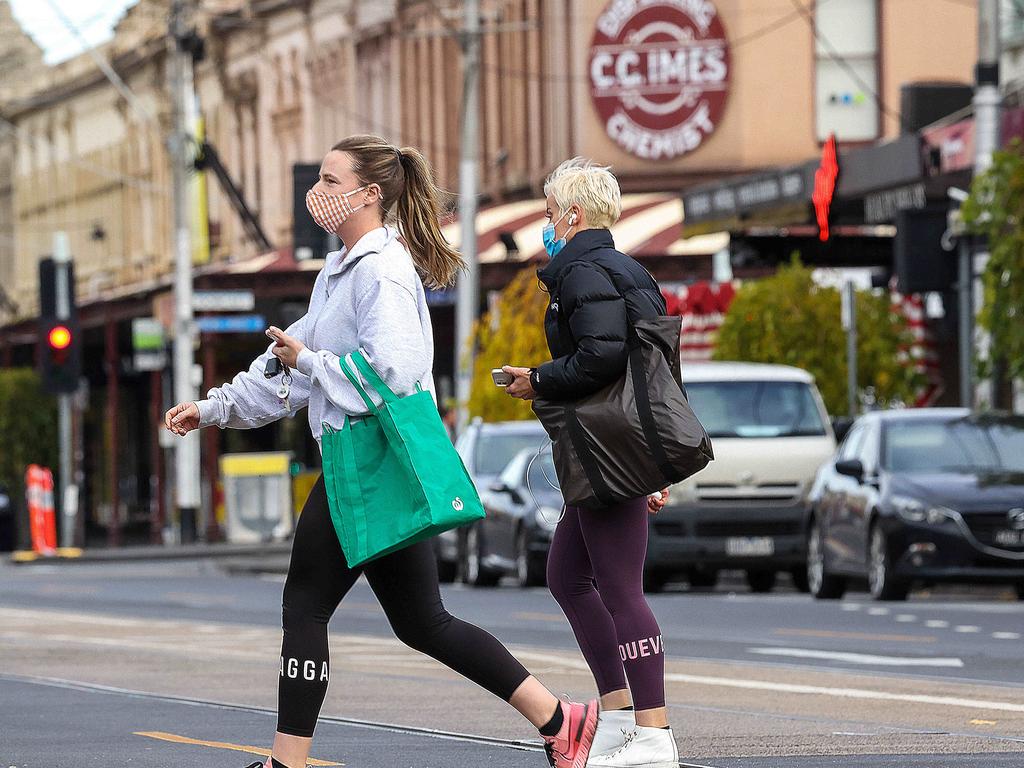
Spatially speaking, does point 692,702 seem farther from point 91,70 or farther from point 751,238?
point 91,70

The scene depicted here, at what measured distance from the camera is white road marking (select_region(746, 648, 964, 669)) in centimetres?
1393

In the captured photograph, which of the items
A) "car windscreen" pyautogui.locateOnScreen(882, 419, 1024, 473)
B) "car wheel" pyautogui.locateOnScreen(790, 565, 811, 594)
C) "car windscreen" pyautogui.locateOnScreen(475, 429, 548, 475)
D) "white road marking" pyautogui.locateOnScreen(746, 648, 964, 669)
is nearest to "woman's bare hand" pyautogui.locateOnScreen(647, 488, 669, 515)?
"white road marking" pyautogui.locateOnScreen(746, 648, 964, 669)

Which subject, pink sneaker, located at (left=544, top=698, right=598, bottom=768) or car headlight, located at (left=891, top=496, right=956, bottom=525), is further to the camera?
car headlight, located at (left=891, top=496, right=956, bottom=525)

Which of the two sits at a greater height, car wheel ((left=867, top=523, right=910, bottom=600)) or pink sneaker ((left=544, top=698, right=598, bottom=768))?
pink sneaker ((left=544, top=698, right=598, bottom=768))

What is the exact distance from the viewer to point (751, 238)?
113 ft

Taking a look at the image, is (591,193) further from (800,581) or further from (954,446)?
(800,581)

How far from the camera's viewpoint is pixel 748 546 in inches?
942

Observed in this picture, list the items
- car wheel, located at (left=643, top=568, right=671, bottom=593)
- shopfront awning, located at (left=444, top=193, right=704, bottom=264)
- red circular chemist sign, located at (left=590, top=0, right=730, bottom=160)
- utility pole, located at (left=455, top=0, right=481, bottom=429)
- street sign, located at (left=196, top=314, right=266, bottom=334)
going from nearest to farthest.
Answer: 1. car wheel, located at (left=643, top=568, right=671, bottom=593)
2. utility pole, located at (left=455, top=0, right=481, bottom=429)
3. shopfront awning, located at (left=444, top=193, right=704, bottom=264)
4. street sign, located at (left=196, top=314, right=266, bottom=334)
5. red circular chemist sign, located at (left=590, top=0, right=730, bottom=160)

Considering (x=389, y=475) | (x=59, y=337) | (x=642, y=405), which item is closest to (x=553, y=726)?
(x=389, y=475)

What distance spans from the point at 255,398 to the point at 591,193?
124cm

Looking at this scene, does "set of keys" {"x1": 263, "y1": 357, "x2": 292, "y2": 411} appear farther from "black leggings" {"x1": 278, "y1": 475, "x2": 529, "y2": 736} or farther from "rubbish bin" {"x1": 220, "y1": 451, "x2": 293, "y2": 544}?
"rubbish bin" {"x1": 220, "y1": 451, "x2": 293, "y2": 544}

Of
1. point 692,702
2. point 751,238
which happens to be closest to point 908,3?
point 751,238

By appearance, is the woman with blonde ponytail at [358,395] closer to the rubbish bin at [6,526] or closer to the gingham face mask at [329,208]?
the gingham face mask at [329,208]

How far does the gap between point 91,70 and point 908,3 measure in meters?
30.6
